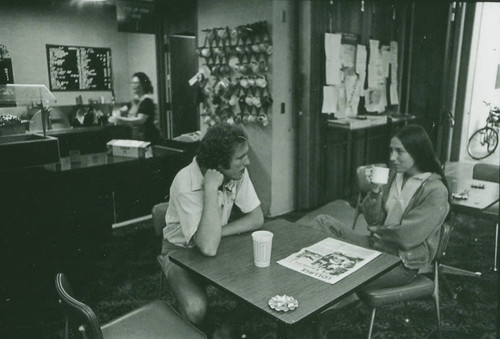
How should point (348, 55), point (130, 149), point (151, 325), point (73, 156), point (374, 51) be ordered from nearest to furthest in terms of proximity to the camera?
point (151, 325), point (73, 156), point (130, 149), point (348, 55), point (374, 51)

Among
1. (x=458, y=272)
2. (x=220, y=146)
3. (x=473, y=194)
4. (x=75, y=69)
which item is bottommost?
(x=458, y=272)

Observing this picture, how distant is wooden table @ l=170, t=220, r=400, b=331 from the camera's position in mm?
1442

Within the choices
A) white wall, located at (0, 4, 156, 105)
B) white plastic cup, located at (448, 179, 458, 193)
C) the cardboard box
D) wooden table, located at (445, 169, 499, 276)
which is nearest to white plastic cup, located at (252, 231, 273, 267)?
white wall, located at (0, 4, 156, 105)

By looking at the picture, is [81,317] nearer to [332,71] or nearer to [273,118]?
[273,118]

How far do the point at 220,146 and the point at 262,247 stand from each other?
0.58 m

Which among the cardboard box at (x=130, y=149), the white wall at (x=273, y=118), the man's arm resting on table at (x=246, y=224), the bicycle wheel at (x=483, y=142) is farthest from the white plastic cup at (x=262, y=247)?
the white wall at (x=273, y=118)

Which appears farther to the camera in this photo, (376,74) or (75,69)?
(376,74)

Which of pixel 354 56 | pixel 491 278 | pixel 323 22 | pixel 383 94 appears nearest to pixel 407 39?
pixel 383 94

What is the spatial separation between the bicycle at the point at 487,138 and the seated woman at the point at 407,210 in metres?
0.56

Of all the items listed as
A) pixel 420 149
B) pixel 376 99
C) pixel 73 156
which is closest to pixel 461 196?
pixel 420 149

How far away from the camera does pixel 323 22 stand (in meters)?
4.43

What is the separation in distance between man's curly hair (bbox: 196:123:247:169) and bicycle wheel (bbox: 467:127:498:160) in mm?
1023

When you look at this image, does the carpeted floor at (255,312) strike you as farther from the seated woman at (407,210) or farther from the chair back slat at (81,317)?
the chair back slat at (81,317)

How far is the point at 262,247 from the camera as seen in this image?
169cm
